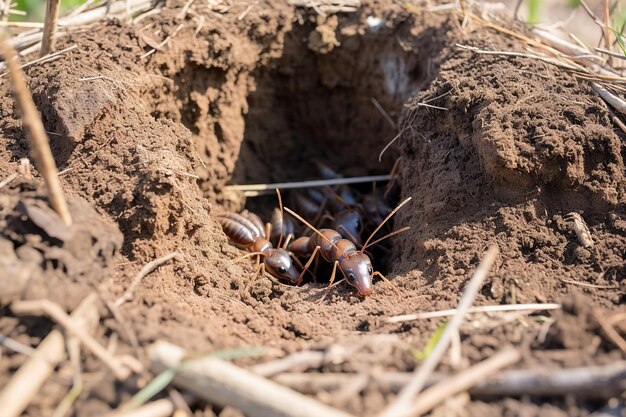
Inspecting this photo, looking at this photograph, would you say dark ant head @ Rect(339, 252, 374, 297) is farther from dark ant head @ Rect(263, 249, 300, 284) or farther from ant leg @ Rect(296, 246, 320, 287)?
dark ant head @ Rect(263, 249, 300, 284)

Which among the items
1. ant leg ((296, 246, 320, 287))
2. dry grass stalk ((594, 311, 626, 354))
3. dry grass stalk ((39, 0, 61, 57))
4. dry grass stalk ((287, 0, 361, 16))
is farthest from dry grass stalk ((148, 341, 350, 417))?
dry grass stalk ((287, 0, 361, 16))

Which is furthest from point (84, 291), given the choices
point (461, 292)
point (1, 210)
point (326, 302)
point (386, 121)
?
point (386, 121)

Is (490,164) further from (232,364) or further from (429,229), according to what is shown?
(232,364)

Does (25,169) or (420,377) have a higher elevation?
(25,169)

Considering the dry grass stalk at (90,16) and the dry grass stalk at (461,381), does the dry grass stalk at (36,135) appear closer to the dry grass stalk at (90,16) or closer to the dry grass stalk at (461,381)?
the dry grass stalk at (461,381)

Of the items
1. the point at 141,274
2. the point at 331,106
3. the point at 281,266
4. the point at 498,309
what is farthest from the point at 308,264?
the point at 331,106

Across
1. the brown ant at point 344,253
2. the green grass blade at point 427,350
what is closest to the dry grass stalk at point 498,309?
the green grass blade at point 427,350

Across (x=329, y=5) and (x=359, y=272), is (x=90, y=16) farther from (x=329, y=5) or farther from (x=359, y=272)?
(x=359, y=272)
